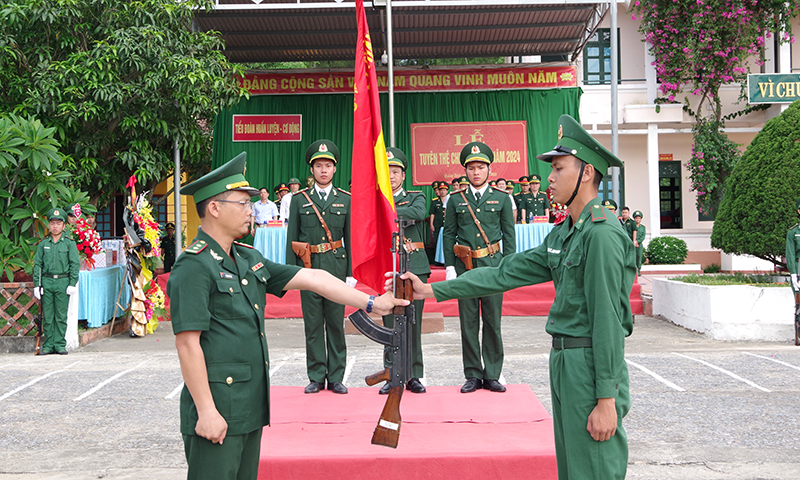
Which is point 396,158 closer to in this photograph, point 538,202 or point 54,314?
point 54,314

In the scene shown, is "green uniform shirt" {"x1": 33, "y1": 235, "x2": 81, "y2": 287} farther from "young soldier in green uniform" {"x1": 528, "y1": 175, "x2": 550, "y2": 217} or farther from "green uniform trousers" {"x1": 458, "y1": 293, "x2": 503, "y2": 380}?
"young soldier in green uniform" {"x1": 528, "y1": 175, "x2": 550, "y2": 217}

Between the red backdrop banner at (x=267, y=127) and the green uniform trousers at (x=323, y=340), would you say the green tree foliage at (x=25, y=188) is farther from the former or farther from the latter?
the red backdrop banner at (x=267, y=127)

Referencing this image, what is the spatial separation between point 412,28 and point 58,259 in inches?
359

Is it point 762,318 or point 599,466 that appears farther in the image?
point 762,318

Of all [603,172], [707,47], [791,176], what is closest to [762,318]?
[791,176]

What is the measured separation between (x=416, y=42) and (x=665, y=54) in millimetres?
7444

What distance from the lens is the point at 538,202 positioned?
556 inches

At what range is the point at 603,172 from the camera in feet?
8.57

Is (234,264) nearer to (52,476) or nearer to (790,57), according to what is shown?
(52,476)

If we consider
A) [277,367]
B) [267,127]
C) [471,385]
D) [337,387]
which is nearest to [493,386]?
[471,385]

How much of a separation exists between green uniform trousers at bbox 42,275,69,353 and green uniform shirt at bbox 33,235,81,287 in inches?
4.1

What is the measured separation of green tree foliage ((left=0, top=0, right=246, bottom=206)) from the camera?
35.0 ft

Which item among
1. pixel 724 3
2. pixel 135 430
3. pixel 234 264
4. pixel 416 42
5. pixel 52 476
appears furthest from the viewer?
pixel 724 3

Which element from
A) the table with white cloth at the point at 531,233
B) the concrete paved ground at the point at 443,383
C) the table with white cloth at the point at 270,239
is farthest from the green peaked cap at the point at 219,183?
the table with white cloth at the point at 531,233
